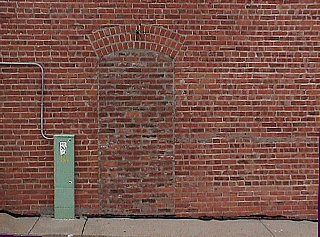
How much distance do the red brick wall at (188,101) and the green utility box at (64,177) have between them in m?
0.11

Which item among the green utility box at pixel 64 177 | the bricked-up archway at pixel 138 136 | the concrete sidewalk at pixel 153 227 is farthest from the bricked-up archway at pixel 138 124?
the green utility box at pixel 64 177

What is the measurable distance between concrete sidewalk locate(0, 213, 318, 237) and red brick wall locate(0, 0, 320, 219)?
0.61 ft

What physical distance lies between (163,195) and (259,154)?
150 centimetres

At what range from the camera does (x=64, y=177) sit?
226 inches

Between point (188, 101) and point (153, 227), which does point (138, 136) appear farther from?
point (153, 227)

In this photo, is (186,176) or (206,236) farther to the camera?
(186,176)

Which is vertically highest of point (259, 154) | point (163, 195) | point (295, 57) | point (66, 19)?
point (66, 19)

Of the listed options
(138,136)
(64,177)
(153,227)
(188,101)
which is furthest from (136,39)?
(153,227)

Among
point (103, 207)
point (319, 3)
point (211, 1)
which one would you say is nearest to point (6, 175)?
point (103, 207)

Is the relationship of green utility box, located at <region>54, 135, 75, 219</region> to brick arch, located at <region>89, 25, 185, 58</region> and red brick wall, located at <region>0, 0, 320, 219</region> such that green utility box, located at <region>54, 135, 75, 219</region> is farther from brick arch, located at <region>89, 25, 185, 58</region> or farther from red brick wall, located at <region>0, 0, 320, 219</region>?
brick arch, located at <region>89, 25, 185, 58</region>

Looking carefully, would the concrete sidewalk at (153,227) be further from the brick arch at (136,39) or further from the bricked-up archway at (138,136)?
the brick arch at (136,39)

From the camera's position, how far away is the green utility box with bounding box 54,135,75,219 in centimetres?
573

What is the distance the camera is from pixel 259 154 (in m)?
5.93

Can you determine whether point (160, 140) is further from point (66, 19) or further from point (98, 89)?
point (66, 19)
